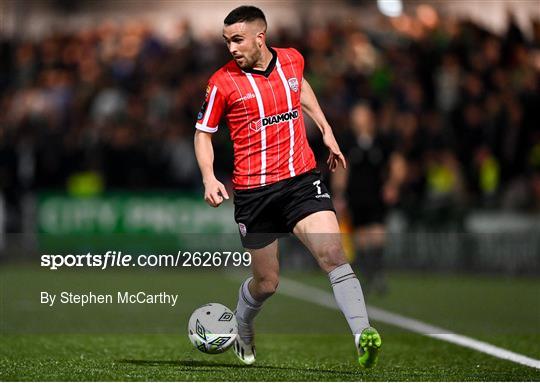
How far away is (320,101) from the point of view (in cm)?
2023

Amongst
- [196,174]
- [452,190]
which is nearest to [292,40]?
[196,174]

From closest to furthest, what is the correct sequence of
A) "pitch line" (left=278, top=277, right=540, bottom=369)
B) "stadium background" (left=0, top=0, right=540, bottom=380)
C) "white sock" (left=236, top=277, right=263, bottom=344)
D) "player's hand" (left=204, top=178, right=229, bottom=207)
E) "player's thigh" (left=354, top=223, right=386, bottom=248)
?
"player's hand" (left=204, top=178, right=229, bottom=207)
"white sock" (left=236, top=277, right=263, bottom=344)
"pitch line" (left=278, top=277, right=540, bottom=369)
"player's thigh" (left=354, top=223, right=386, bottom=248)
"stadium background" (left=0, top=0, right=540, bottom=380)

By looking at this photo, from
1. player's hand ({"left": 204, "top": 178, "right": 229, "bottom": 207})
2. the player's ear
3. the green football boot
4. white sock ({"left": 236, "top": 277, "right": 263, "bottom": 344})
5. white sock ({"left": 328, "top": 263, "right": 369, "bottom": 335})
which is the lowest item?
white sock ({"left": 236, "top": 277, "right": 263, "bottom": 344})

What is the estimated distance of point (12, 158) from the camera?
20953 millimetres

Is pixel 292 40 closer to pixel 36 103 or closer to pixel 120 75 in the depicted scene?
pixel 120 75

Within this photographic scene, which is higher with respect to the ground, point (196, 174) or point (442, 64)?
point (442, 64)

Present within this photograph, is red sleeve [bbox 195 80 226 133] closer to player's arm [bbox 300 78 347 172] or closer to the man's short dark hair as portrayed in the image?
the man's short dark hair

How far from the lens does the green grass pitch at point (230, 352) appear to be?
7676mm

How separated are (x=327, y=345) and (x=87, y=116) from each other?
12703 mm

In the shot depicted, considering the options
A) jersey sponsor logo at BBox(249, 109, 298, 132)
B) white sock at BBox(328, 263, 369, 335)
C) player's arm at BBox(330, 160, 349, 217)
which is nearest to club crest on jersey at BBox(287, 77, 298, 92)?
jersey sponsor logo at BBox(249, 109, 298, 132)

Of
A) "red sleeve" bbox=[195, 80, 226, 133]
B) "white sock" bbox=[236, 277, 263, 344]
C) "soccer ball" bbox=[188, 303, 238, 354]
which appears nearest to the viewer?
"red sleeve" bbox=[195, 80, 226, 133]

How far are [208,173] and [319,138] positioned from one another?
12.3m

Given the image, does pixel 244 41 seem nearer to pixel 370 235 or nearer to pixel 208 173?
pixel 208 173

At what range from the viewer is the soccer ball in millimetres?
Result: 7957
